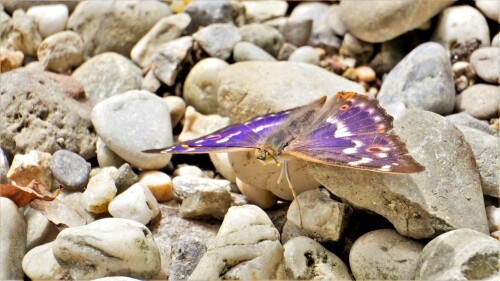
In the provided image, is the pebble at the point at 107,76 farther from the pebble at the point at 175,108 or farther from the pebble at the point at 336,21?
the pebble at the point at 336,21

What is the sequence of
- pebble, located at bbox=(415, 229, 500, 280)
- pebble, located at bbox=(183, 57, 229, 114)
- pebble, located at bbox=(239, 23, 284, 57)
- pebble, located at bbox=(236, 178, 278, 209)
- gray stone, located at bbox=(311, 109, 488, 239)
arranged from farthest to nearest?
pebble, located at bbox=(239, 23, 284, 57), pebble, located at bbox=(183, 57, 229, 114), pebble, located at bbox=(236, 178, 278, 209), gray stone, located at bbox=(311, 109, 488, 239), pebble, located at bbox=(415, 229, 500, 280)

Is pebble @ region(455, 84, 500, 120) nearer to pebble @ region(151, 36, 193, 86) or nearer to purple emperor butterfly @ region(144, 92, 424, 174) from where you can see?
purple emperor butterfly @ region(144, 92, 424, 174)

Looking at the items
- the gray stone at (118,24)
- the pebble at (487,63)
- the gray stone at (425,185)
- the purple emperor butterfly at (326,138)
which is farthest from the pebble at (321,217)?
the gray stone at (118,24)

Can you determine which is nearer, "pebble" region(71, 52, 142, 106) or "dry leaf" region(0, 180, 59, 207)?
"dry leaf" region(0, 180, 59, 207)

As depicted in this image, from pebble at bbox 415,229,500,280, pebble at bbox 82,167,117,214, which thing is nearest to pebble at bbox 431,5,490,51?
pebble at bbox 415,229,500,280

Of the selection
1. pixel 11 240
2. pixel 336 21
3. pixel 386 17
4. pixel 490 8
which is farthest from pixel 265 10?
pixel 11 240

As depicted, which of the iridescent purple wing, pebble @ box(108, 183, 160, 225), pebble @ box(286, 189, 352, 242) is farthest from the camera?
pebble @ box(108, 183, 160, 225)

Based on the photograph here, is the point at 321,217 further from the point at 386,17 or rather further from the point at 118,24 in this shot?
the point at 118,24
